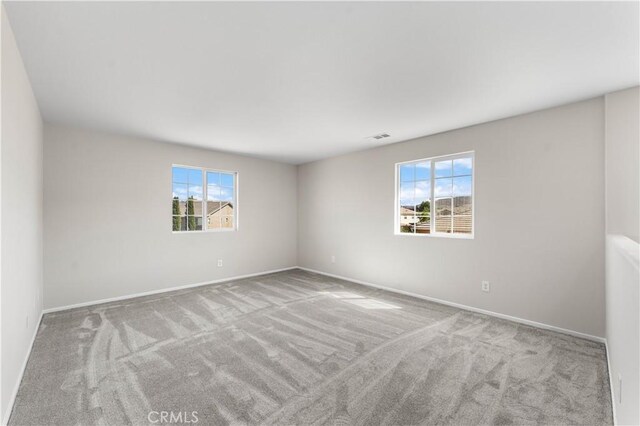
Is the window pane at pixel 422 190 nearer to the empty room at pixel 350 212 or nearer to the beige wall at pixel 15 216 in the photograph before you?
the empty room at pixel 350 212

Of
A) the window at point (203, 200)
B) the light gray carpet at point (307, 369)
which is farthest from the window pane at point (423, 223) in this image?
the window at point (203, 200)

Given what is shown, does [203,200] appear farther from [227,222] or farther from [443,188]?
[443,188]

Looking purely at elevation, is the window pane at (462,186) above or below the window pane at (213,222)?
above

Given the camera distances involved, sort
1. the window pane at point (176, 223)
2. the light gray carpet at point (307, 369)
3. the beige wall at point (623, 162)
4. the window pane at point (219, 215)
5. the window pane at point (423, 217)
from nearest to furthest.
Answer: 1. the light gray carpet at point (307, 369)
2. the beige wall at point (623, 162)
3. the window pane at point (423, 217)
4. the window pane at point (176, 223)
5. the window pane at point (219, 215)

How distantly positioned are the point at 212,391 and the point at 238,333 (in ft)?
3.16

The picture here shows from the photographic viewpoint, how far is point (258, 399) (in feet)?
6.26

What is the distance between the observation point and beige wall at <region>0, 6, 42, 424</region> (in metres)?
1.73

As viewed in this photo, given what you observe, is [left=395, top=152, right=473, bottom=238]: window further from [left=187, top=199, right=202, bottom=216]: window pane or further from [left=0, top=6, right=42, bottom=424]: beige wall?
[left=0, top=6, right=42, bottom=424]: beige wall

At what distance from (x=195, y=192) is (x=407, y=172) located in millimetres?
3723

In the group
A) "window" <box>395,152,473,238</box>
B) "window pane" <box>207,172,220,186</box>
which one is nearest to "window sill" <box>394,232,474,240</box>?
"window" <box>395,152,473,238</box>

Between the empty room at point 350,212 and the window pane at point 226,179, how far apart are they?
148 mm

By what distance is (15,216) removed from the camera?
203cm

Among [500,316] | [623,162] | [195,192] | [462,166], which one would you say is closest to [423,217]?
[462,166]

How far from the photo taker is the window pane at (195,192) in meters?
4.95
